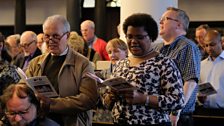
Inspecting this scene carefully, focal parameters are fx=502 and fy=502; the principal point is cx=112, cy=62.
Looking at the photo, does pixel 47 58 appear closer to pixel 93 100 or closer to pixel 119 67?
pixel 93 100

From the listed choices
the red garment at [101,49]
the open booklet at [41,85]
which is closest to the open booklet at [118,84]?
the open booklet at [41,85]

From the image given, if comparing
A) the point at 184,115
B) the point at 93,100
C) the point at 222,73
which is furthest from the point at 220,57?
the point at 93,100

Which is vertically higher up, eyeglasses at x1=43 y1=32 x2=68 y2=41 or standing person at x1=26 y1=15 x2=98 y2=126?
eyeglasses at x1=43 y1=32 x2=68 y2=41

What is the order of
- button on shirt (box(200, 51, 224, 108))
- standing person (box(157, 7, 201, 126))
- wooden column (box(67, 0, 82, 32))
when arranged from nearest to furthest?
standing person (box(157, 7, 201, 126)) → button on shirt (box(200, 51, 224, 108)) → wooden column (box(67, 0, 82, 32))

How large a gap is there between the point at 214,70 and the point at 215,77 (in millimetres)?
91

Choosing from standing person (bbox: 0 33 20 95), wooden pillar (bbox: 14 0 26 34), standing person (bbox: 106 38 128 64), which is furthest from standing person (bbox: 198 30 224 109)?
wooden pillar (bbox: 14 0 26 34)

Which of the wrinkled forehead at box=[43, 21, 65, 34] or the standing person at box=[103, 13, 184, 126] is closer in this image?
the standing person at box=[103, 13, 184, 126]

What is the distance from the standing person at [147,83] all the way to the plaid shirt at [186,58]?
2.34ft

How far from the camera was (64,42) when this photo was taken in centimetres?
399

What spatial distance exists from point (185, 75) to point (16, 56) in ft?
11.1

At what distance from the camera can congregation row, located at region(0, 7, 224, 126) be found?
3160 mm

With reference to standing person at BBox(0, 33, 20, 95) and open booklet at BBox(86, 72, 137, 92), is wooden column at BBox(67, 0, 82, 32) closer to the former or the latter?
standing person at BBox(0, 33, 20, 95)

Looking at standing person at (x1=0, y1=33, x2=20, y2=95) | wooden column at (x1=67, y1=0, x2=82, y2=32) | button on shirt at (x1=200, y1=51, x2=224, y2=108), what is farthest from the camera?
wooden column at (x1=67, y1=0, x2=82, y2=32)

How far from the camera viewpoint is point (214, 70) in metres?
5.67
